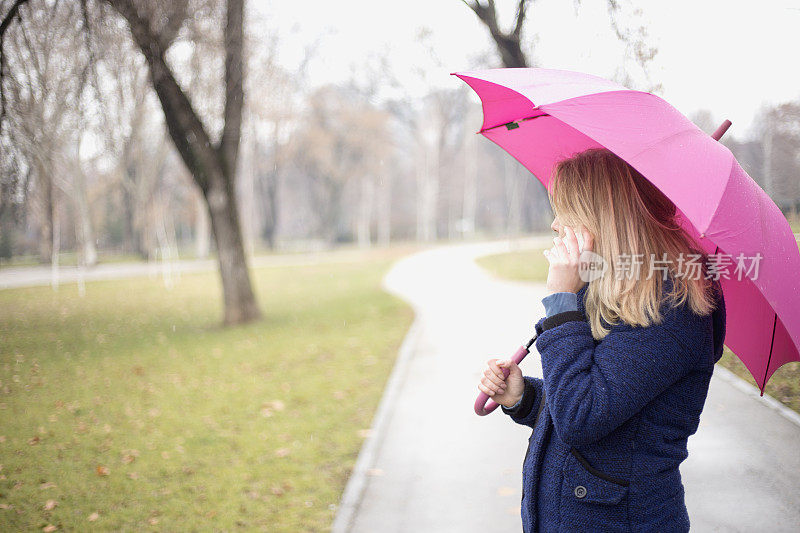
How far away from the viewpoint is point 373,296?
16.2 m

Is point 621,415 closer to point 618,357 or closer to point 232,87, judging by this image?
point 618,357

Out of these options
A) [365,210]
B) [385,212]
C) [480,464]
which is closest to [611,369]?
[480,464]

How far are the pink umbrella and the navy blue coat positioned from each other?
0.22 m

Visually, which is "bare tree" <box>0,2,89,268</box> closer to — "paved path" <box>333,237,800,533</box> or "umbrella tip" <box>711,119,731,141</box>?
"paved path" <box>333,237,800,533</box>

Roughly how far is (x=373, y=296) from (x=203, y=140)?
7178mm

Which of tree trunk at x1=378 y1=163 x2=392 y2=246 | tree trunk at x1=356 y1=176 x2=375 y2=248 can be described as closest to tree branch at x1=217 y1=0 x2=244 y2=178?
tree trunk at x1=356 y1=176 x2=375 y2=248

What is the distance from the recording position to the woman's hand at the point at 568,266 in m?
1.69

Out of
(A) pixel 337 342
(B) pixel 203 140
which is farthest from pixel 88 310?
(A) pixel 337 342

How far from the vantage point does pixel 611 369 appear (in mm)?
1557

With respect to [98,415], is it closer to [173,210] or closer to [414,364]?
[414,364]

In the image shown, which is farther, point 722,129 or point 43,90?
point 43,90

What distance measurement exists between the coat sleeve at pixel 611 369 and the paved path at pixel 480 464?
2645mm

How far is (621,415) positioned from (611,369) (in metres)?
0.13

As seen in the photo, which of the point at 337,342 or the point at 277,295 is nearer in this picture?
→ the point at 337,342
